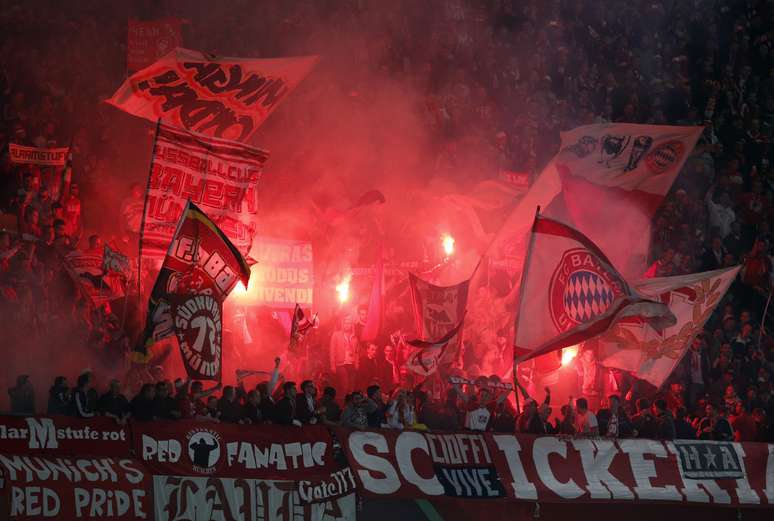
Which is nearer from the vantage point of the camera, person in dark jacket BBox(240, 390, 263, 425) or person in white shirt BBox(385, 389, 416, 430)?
person in dark jacket BBox(240, 390, 263, 425)

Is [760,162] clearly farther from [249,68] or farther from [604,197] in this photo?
[249,68]

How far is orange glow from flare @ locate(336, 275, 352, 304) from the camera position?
14.5 meters

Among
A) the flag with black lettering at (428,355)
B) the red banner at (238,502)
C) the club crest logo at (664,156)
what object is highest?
the club crest logo at (664,156)

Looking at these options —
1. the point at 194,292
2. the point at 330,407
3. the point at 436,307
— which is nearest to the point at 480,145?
the point at 436,307

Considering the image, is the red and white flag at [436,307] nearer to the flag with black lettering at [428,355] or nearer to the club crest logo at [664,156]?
the flag with black lettering at [428,355]

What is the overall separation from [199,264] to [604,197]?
653cm

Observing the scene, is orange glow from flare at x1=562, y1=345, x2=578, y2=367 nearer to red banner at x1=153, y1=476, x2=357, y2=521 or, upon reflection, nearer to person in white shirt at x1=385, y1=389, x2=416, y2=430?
person in white shirt at x1=385, y1=389, x2=416, y2=430

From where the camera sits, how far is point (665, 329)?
12.2m

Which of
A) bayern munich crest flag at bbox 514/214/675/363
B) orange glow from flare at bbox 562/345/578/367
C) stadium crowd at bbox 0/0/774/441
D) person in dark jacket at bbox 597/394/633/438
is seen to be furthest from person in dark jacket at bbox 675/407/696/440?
orange glow from flare at bbox 562/345/578/367

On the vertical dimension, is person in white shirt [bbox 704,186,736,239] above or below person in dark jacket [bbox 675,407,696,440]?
above

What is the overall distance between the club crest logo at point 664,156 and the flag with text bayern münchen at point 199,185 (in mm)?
5293

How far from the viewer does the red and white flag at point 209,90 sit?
1245 cm

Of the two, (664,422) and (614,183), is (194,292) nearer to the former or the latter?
(664,422)

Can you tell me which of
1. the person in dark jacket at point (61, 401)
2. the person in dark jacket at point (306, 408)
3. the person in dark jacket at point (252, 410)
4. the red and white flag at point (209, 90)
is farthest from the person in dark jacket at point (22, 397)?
the red and white flag at point (209, 90)
